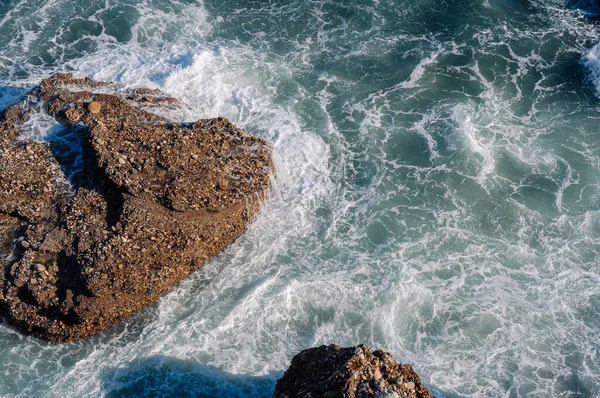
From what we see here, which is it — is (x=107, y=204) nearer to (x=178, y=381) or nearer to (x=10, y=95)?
(x=178, y=381)

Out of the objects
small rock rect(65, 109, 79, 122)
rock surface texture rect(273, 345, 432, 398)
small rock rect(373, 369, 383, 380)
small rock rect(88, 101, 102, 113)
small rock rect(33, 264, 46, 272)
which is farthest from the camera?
small rock rect(88, 101, 102, 113)

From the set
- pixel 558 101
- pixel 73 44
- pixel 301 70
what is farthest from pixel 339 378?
pixel 73 44

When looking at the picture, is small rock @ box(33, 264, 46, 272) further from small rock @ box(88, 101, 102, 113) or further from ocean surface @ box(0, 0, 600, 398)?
small rock @ box(88, 101, 102, 113)

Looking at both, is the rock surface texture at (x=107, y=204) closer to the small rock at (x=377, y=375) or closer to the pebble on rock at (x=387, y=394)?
the small rock at (x=377, y=375)

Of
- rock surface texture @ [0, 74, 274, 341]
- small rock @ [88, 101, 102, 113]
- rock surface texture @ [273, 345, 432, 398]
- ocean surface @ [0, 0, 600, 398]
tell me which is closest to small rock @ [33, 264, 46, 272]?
rock surface texture @ [0, 74, 274, 341]

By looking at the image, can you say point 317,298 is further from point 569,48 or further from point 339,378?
point 569,48

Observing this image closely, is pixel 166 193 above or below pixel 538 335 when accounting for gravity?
above
